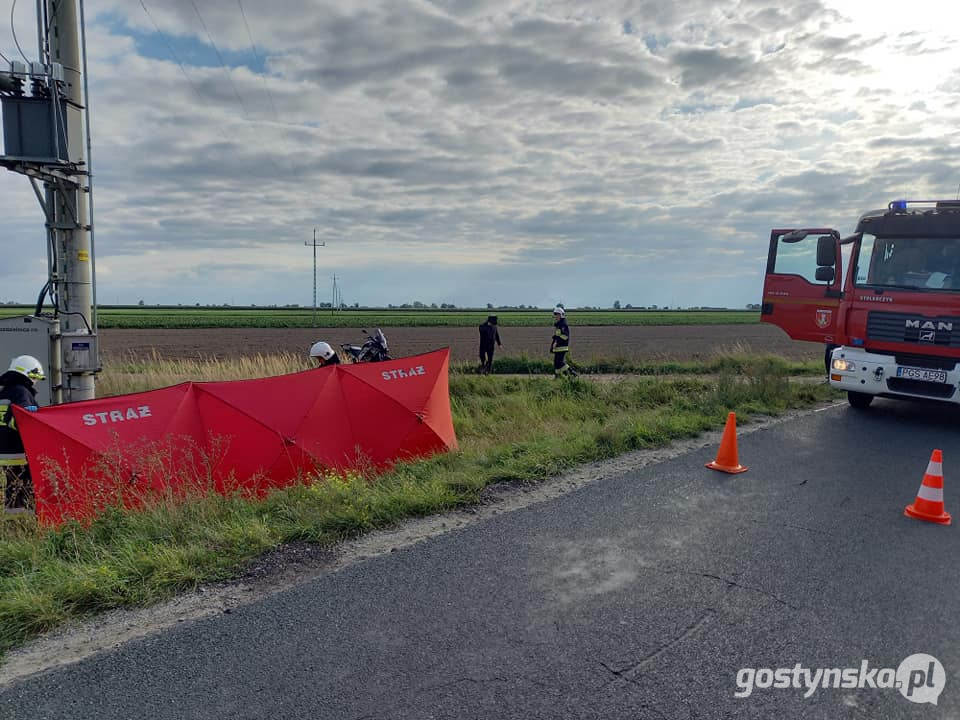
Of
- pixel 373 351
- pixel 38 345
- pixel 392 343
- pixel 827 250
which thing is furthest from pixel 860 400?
pixel 392 343

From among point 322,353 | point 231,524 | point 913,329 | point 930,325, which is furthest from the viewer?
point 322,353

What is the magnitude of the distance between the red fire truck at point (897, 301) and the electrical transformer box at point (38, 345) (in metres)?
10.8

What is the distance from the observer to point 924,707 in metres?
2.79

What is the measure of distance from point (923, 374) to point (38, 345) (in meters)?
11.7

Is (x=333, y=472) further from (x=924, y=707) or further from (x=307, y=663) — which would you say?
(x=924, y=707)

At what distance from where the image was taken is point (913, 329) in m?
9.06

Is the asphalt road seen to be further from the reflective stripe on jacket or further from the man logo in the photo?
the reflective stripe on jacket

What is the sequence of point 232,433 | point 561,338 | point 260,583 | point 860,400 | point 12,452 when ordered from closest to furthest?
point 260,583 < point 12,452 < point 232,433 < point 860,400 < point 561,338

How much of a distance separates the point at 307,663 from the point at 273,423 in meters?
4.18

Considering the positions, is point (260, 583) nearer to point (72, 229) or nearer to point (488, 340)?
point (72, 229)

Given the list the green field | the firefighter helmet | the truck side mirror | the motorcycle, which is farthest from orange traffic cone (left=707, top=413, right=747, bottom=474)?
the green field

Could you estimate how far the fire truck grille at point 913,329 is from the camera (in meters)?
8.76

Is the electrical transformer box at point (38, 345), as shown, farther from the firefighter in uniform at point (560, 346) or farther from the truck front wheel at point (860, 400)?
the truck front wheel at point (860, 400)

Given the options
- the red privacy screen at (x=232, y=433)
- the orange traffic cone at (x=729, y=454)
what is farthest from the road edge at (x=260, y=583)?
the red privacy screen at (x=232, y=433)
